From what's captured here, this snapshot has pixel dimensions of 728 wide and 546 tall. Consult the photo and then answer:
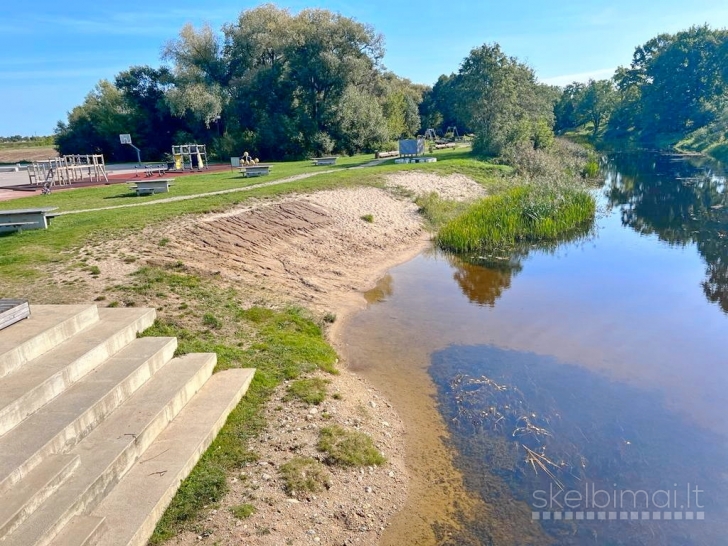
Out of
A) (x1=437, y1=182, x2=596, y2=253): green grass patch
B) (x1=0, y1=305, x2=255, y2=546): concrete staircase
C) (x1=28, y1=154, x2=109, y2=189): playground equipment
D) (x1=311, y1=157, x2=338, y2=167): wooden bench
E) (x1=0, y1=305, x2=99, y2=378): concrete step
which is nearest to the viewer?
(x1=0, y1=305, x2=255, y2=546): concrete staircase

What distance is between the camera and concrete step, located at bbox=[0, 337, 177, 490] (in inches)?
164

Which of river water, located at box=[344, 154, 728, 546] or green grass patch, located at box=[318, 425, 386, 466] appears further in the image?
green grass patch, located at box=[318, 425, 386, 466]

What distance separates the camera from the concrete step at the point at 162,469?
4.17 metres

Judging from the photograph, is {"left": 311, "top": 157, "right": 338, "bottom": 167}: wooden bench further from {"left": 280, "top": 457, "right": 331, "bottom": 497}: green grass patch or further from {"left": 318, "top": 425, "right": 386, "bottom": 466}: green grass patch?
{"left": 280, "top": 457, "right": 331, "bottom": 497}: green grass patch

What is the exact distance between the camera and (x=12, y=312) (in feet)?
20.0

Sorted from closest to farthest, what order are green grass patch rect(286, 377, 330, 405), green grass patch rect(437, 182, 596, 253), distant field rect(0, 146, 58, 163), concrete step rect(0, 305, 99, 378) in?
concrete step rect(0, 305, 99, 378) < green grass patch rect(286, 377, 330, 405) < green grass patch rect(437, 182, 596, 253) < distant field rect(0, 146, 58, 163)

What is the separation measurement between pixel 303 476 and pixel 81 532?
6.79ft

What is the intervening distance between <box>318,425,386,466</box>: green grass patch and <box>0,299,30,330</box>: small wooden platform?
3970 millimetres

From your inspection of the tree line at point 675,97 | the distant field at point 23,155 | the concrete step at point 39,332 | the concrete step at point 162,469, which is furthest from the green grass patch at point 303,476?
the tree line at point 675,97

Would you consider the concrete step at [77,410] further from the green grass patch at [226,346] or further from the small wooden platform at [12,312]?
the small wooden platform at [12,312]

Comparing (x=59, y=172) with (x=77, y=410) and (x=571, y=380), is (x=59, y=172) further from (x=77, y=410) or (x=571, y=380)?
(x=571, y=380)

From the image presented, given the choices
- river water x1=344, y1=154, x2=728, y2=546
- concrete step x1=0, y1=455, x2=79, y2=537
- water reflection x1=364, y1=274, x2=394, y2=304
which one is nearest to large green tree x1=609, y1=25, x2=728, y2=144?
river water x1=344, y1=154, x2=728, y2=546

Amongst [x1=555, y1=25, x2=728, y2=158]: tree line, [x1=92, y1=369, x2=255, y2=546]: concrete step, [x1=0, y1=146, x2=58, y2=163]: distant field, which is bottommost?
[x1=92, y1=369, x2=255, y2=546]: concrete step

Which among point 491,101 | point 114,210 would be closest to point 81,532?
point 114,210
